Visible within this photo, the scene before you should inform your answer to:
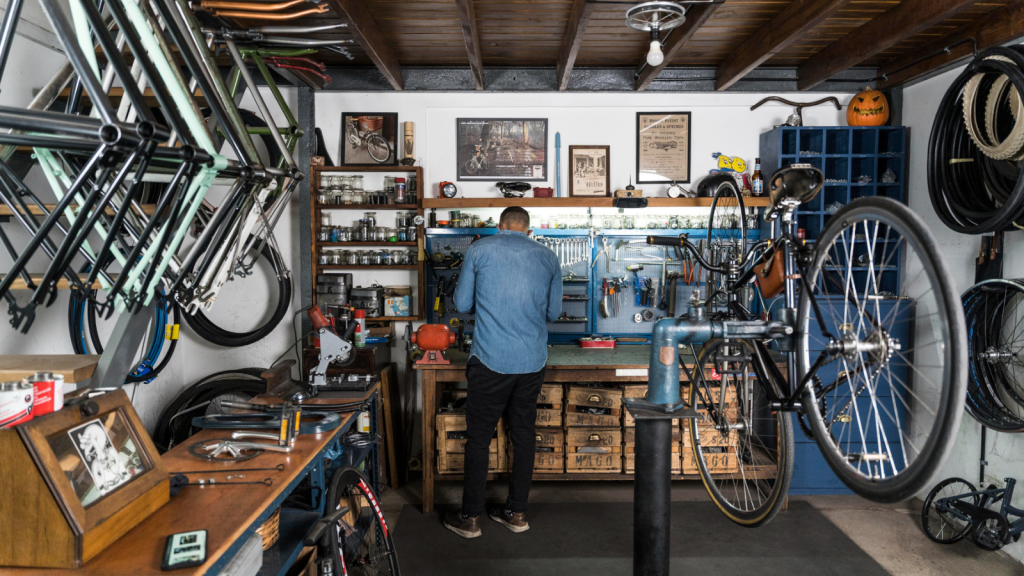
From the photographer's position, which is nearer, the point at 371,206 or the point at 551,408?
the point at 551,408

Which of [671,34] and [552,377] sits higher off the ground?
[671,34]

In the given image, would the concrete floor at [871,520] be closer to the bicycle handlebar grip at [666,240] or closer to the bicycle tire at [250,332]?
the bicycle tire at [250,332]

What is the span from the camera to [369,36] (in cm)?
334

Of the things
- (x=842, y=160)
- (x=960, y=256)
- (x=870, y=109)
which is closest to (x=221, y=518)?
(x=960, y=256)

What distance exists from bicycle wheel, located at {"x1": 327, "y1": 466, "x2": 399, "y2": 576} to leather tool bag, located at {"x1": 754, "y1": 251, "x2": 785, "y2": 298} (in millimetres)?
1739

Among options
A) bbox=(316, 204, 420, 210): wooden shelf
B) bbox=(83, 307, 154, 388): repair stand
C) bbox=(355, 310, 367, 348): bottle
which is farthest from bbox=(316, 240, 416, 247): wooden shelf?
bbox=(83, 307, 154, 388): repair stand

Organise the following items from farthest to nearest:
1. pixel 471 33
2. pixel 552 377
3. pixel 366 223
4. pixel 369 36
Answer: pixel 366 223 → pixel 552 377 → pixel 369 36 → pixel 471 33

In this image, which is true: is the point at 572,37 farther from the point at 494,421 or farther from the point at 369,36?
the point at 494,421

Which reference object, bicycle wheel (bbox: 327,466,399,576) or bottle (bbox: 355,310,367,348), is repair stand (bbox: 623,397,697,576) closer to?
bicycle wheel (bbox: 327,466,399,576)

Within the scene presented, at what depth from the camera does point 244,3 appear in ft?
8.75

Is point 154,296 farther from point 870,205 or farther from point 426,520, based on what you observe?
point 426,520

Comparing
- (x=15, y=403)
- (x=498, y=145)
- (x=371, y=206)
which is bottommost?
(x=15, y=403)

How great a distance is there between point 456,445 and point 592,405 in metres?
0.95

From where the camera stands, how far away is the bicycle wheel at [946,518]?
3.34m
